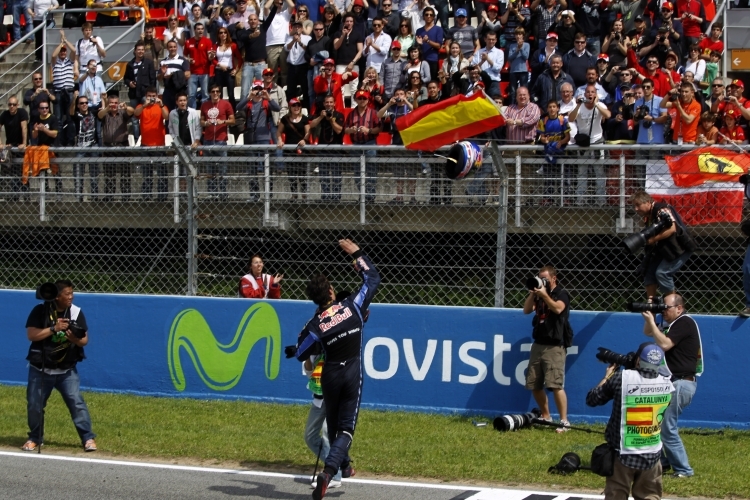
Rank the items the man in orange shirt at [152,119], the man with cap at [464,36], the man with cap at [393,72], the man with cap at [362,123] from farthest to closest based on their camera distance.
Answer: the man with cap at [464,36]
the man with cap at [393,72]
the man in orange shirt at [152,119]
the man with cap at [362,123]

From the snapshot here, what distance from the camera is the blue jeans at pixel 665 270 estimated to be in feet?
36.3

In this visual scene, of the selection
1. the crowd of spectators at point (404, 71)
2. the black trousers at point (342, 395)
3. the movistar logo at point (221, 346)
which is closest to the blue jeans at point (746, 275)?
the crowd of spectators at point (404, 71)

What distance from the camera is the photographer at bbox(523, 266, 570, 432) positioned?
11.2 meters

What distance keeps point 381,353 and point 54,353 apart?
3.68m

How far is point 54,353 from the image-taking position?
1038 centimetres

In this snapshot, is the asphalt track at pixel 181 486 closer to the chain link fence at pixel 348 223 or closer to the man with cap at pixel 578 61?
the chain link fence at pixel 348 223

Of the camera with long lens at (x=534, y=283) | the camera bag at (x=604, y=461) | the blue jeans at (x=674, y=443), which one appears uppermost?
the camera with long lens at (x=534, y=283)

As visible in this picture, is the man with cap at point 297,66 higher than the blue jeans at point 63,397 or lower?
higher

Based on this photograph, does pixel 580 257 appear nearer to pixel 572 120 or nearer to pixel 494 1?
pixel 572 120

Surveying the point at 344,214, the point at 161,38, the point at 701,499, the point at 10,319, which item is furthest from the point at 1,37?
the point at 701,499

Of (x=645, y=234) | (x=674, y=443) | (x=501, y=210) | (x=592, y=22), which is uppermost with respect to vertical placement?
(x=592, y=22)

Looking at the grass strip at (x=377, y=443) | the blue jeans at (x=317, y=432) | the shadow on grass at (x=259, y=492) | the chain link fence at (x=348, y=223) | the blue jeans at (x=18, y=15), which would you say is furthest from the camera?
the blue jeans at (x=18, y=15)

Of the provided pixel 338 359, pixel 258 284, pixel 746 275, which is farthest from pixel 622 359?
pixel 258 284

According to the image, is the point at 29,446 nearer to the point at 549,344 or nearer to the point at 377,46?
the point at 549,344
